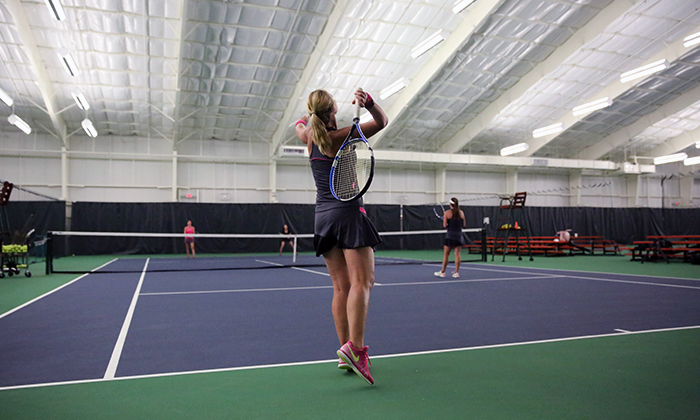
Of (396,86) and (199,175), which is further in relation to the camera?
(199,175)

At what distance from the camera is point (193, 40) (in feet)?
49.2

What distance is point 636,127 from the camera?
942 inches

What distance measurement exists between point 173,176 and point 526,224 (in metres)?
17.8

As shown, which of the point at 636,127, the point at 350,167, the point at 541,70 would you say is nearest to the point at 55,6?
the point at 350,167

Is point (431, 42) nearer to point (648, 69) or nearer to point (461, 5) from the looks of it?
point (461, 5)

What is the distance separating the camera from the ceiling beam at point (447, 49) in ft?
46.8

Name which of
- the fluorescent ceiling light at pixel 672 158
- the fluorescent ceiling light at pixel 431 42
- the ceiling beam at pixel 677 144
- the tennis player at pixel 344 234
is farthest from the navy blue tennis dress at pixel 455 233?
the ceiling beam at pixel 677 144

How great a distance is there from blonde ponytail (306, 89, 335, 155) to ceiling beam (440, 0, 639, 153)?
15.6 m

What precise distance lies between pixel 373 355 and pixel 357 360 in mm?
740

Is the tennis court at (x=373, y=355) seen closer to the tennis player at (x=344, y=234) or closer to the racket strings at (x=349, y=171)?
the tennis player at (x=344, y=234)

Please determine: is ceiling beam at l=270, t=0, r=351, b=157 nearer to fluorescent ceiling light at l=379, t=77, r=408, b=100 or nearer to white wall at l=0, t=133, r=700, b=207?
white wall at l=0, t=133, r=700, b=207

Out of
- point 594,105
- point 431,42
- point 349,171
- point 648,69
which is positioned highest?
point 431,42

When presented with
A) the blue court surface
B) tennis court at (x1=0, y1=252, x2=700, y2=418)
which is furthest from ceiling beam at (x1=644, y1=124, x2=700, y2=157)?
tennis court at (x1=0, y1=252, x2=700, y2=418)

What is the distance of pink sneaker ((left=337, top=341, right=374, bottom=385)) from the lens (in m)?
2.51
